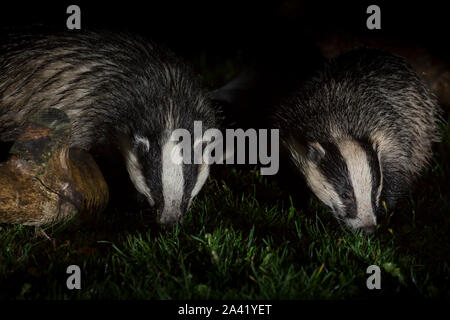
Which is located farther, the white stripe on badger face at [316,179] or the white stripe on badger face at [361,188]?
the white stripe on badger face at [316,179]

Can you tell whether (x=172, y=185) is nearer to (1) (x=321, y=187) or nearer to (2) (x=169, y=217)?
(2) (x=169, y=217)

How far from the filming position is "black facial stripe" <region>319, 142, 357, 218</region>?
320cm

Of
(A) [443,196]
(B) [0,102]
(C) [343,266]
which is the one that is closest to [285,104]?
(A) [443,196]

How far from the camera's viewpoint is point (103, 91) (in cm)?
347

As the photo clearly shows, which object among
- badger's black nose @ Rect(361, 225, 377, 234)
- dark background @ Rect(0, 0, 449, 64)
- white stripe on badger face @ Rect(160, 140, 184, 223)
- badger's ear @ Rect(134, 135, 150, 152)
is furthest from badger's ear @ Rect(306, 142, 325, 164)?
dark background @ Rect(0, 0, 449, 64)

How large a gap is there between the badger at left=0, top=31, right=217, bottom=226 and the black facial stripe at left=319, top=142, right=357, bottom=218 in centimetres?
72

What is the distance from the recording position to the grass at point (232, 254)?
247 centimetres

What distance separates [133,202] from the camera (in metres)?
3.51

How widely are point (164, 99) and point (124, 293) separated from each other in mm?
1338

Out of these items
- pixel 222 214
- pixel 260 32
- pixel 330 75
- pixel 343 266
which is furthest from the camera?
pixel 260 32

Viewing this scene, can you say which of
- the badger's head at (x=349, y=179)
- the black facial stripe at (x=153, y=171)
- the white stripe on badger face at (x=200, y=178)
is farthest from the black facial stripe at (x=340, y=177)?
the black facial stripe at (x=153, y=171)

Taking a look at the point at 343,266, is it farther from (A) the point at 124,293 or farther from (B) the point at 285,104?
(B) the point at 285,104

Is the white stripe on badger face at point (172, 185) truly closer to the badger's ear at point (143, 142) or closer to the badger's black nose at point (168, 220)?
the badger's black nose at point (168, 220)

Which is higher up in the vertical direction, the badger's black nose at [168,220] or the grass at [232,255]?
the badger's black nose at [168,220]
